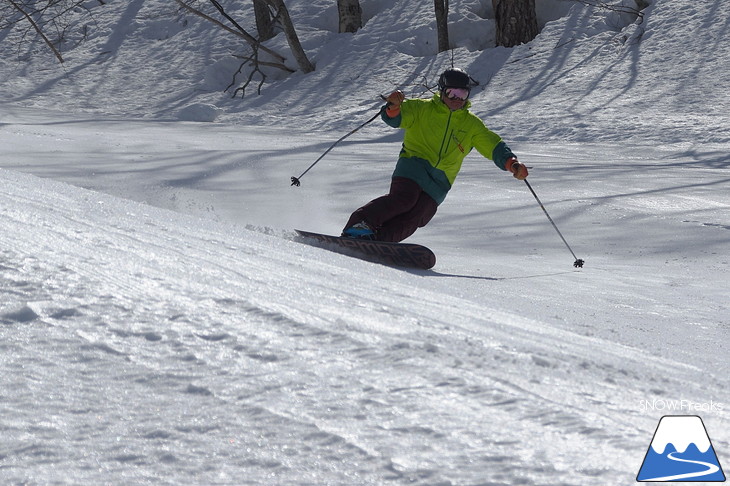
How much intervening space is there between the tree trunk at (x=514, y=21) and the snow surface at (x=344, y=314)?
14.4 feet

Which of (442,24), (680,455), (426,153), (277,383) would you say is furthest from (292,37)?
(680,455)

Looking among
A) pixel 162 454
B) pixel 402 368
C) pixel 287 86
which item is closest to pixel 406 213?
pixel 402 368

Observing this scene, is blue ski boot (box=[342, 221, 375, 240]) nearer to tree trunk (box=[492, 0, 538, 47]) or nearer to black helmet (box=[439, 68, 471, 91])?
black helmet (box=[439, 68, 471, 91])

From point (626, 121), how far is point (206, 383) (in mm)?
11644

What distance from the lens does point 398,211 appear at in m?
6.21

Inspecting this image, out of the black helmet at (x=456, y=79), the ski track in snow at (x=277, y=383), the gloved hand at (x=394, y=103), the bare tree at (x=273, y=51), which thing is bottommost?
the bare tree at (x=273, y=51)

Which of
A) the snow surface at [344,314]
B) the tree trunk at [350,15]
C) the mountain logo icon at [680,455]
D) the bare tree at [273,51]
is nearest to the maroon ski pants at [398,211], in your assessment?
the snow surface at [344,314]

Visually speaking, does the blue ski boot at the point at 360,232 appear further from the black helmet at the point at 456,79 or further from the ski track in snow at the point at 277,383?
the ski track in snow at the point at 277,383

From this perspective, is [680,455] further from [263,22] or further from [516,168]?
[263,22]

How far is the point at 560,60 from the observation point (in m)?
15.5

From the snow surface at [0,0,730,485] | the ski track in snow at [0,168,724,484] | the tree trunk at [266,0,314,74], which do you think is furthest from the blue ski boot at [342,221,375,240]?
the tree trunk at [266,0,314,74]

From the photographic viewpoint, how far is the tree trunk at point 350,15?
60.6 feet

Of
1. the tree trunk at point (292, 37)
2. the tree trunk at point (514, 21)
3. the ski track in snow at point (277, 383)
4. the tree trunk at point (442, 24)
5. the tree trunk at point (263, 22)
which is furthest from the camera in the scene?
the tree trunk at point (263, 22)

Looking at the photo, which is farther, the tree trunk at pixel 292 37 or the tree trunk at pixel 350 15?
the tree trunk at pixel 350 15
